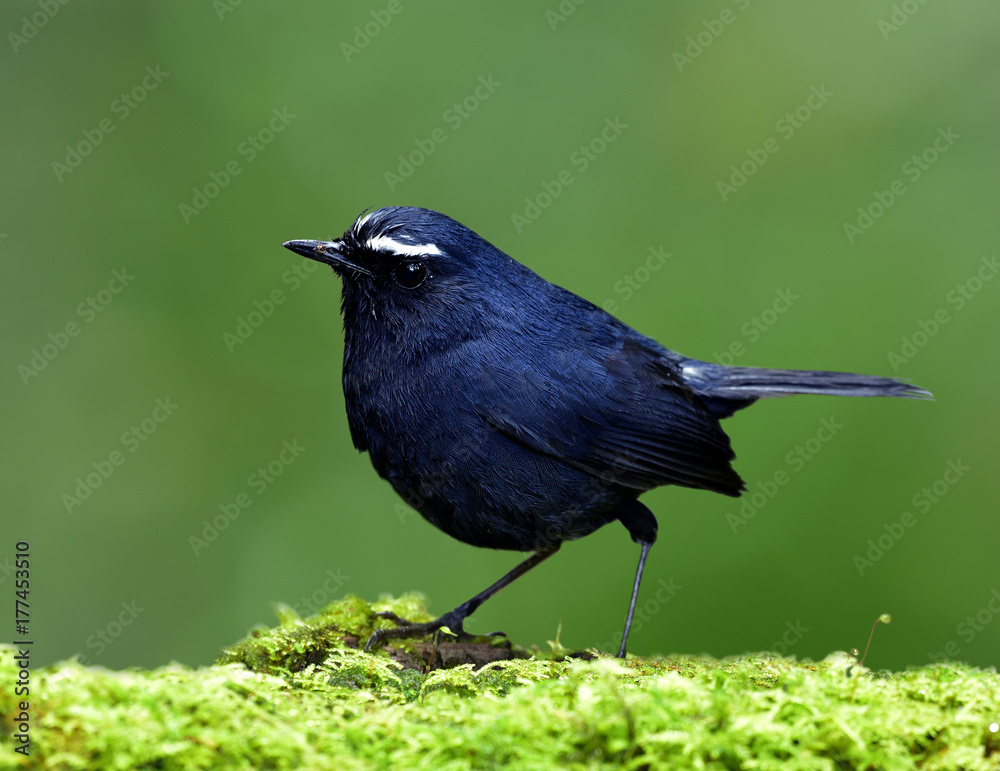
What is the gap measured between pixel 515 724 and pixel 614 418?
2274 mm

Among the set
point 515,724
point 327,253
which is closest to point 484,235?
point 327,253

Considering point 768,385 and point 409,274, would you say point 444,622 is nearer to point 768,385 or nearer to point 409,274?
point 409,274

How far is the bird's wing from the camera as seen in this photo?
3.88 m

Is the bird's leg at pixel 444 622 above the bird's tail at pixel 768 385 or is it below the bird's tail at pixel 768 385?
below

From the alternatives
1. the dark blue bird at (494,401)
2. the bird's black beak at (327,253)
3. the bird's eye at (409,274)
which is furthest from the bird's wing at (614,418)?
the bird's black beak at (327,253)

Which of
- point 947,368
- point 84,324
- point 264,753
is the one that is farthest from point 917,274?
point 84,324

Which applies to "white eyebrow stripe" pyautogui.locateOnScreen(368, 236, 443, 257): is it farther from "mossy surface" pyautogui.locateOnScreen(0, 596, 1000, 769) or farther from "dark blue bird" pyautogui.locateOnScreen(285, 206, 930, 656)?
"mossy surface" pyautogui.locateOnScreen(0, 596, 1000, 769)

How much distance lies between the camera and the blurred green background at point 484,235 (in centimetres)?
610

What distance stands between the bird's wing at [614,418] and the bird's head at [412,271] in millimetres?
383

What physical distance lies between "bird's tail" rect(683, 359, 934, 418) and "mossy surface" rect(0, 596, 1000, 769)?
90.4 inches

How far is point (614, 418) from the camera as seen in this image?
412 cm

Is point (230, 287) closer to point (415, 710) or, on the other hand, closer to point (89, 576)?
point (89, 576)

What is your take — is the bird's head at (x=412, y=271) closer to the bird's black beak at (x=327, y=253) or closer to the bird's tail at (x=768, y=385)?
the bird's black beak at (x=327, y=253)

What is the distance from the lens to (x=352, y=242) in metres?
4.13
